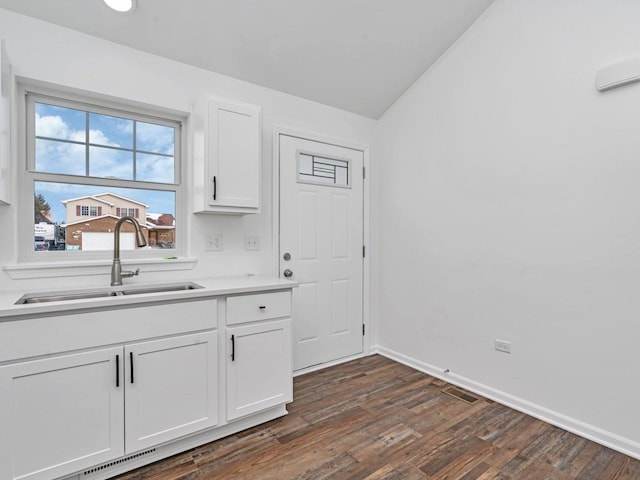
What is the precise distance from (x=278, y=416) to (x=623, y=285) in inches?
85.8

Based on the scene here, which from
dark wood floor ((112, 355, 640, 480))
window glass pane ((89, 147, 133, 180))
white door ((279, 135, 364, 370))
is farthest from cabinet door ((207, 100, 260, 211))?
dark wood floor ((112, 355, 640, 480))

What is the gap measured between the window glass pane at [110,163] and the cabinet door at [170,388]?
1.21 meters

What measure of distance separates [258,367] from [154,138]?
1.74 m

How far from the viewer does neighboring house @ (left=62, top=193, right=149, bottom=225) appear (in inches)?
84.6

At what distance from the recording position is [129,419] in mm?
1671

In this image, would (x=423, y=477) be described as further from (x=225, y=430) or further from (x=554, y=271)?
(x=554, y=271)

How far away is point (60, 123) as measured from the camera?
6.90 ft

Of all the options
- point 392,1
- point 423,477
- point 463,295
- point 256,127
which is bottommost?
point 423,477

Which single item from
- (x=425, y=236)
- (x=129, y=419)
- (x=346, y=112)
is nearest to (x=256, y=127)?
(x=346, y=112)

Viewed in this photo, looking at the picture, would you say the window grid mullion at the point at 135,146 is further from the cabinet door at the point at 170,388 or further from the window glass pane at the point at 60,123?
the cabinet door at the point at 170,388

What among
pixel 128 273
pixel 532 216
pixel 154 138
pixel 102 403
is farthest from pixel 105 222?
pixel 532 216

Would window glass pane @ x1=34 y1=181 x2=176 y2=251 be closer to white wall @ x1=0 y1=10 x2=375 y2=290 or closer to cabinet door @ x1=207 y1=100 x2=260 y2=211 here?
white wall @ x1=0 y1=10 x2=375 y2=290

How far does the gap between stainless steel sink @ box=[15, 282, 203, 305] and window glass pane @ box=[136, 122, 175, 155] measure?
98 centimetres

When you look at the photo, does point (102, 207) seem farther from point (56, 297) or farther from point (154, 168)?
point (56, 297)
